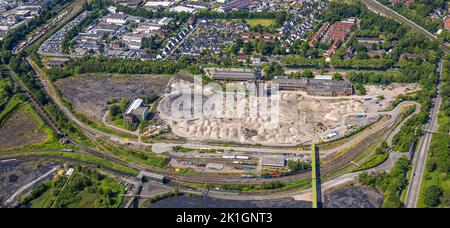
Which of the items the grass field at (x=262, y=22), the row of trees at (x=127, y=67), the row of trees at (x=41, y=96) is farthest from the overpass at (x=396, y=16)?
the row of trees at (x=41, y=96)

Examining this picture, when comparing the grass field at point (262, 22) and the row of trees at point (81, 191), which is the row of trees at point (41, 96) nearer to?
the row of trees at point (81, 191)

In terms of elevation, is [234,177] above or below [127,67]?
below

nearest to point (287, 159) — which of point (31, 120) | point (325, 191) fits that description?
point (325, 191)

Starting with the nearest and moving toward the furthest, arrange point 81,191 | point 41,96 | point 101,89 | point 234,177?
point 81,191 < point 234,177 < point 41,96 < point 101,89

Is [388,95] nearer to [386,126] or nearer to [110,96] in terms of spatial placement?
[386,126]

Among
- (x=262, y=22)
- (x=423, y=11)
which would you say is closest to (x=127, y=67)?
(x=262, y=22)

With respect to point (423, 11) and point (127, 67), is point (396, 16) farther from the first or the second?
point (127, 67)

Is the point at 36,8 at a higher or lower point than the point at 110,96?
higher
